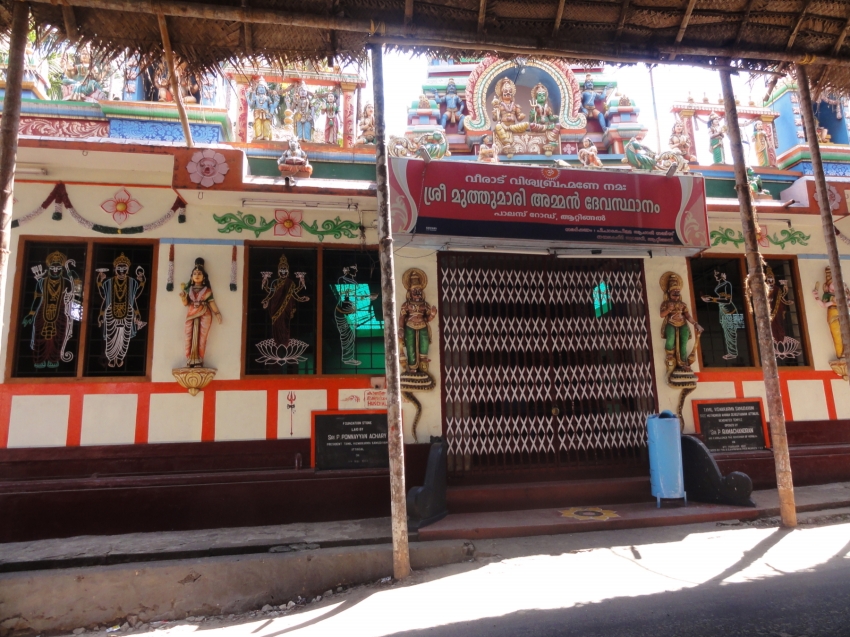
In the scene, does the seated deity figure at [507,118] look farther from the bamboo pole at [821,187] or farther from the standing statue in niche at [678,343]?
the bamboo pole at [821,187]

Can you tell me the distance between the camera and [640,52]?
538 cm

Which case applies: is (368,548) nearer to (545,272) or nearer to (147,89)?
(545,272)

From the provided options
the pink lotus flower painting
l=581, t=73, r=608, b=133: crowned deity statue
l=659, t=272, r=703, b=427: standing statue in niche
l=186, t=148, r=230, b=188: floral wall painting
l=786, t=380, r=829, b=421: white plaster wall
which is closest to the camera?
l=186, t=148, r=230, b=188: floral wall painting

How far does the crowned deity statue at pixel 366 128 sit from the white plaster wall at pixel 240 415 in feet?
14.2

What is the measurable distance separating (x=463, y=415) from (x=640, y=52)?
473 cm

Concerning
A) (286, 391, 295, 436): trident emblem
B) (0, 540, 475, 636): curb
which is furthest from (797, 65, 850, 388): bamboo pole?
(286, 391, 295, 436): trident emblem

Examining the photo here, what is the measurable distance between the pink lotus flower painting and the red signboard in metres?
1.64

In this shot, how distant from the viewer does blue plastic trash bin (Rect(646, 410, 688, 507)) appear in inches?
271

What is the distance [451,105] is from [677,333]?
620cm

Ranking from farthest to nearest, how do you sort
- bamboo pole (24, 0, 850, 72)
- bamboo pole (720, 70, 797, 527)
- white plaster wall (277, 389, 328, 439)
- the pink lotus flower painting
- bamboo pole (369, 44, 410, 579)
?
the pink lotus flower painting → white plaster wall (277, 389, 328, 439) → bamboo pole (720, 70, 797, 527) → bamboo pole (369, 44, 410, 579) → bamboo pole (24, 0, 850, 72)

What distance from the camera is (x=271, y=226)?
7.48m

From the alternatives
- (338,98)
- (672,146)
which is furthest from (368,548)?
(672,146)

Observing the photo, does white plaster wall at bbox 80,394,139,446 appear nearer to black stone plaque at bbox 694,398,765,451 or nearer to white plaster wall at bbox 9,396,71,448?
white plaster wall at bbox 9,396,71,448

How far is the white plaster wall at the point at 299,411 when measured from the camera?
707 cm
